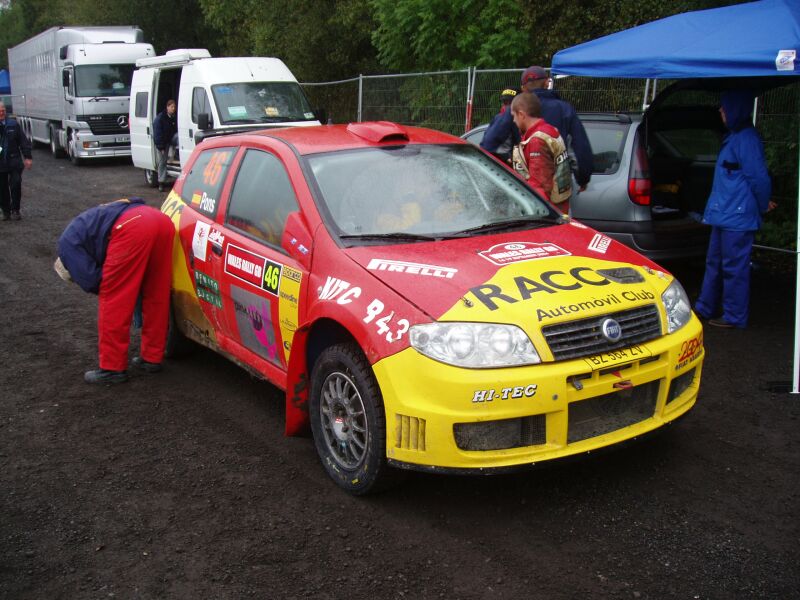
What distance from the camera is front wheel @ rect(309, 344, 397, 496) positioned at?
12.4ft

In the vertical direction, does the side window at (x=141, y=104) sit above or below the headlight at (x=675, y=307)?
above

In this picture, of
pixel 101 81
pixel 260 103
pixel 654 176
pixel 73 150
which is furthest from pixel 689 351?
pixel 73 150

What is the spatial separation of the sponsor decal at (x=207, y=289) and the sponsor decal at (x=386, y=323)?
1.74 m

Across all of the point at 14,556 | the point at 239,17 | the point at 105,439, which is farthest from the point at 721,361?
the point at 239,17

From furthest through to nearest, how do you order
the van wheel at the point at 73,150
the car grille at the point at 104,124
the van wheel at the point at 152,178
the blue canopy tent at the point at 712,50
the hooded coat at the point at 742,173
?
the van wheel at the point at 73,150
the car grille at the point at 104,124
the van wheel at the point at 152,178
the hooded coat at the point at 742,173
the blue canopy tent at the point at 712,50

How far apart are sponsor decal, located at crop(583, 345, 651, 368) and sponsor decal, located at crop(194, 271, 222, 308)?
8.49ft

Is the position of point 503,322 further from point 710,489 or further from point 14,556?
point 14,556

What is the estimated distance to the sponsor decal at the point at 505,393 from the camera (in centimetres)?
347

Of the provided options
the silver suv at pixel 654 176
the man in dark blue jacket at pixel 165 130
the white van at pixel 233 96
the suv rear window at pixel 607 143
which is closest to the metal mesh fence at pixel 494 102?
the silver suv at pixel 654 176

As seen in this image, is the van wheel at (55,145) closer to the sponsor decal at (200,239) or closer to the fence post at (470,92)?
the fence post at (470,92)

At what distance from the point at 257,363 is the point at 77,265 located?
5.40 ft

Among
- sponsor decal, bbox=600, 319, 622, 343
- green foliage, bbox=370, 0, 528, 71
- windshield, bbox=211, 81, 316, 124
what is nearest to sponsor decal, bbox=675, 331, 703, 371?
sponsor decal, bbox=600, 319, 622, 343

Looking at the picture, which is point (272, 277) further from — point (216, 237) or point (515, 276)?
point (515, 276)

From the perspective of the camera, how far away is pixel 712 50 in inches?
250
